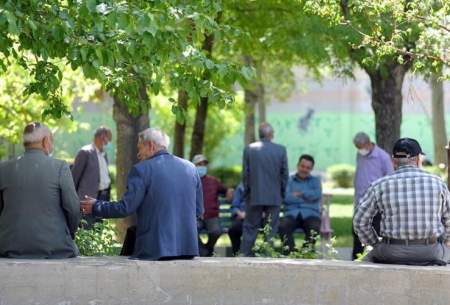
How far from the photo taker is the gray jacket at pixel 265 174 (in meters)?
14.7

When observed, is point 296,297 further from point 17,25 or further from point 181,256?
point 17,25

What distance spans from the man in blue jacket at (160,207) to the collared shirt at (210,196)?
6.10m

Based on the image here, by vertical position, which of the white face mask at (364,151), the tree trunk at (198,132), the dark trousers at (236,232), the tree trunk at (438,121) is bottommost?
the dark trousers at (236,232)

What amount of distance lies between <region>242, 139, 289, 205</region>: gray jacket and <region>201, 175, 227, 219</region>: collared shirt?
0.40 m

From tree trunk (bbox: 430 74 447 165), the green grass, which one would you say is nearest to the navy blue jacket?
the green grass

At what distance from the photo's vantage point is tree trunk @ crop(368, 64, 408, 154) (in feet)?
57.7

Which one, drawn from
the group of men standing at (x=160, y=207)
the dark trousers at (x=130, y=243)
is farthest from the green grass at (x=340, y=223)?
the group of men standing at (x=160, y=207)

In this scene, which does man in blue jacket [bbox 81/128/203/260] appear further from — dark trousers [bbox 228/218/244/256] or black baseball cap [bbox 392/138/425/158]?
dark trousers [bbox 228/218/244/256]

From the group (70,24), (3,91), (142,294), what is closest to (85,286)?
(142,294)

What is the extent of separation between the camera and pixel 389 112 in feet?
58.4

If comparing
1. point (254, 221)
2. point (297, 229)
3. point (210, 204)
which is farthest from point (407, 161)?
point (297, 229)

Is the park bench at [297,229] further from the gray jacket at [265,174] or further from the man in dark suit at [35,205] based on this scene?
the man in dark suit at [35,205]

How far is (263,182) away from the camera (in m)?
14.7

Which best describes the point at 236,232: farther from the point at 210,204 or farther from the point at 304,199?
the point at 304,199
